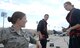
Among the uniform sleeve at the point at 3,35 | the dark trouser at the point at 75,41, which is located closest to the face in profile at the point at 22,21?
the uniform sleeve at the point at 3,35

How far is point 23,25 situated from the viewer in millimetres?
5457

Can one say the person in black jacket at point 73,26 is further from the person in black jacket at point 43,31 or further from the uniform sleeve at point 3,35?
the person in black jacket at point 43,31

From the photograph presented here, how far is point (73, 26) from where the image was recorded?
748cm

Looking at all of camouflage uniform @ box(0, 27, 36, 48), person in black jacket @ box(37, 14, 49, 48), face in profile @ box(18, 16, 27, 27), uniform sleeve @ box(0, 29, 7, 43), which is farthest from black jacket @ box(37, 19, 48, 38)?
uniform sleeve @ box(0, 29, 7, 43)

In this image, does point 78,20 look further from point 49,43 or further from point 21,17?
point 49,43

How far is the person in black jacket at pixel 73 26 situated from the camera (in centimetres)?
745

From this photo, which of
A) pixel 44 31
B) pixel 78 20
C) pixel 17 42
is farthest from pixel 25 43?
pixel 44 31

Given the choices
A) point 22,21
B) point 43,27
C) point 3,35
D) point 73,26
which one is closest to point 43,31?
point 43,27

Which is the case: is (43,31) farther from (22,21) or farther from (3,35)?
(3,35)

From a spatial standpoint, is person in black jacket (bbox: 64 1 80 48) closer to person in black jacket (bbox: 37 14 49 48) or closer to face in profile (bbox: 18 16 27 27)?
face in profile (bbox: 18 16 27 27)

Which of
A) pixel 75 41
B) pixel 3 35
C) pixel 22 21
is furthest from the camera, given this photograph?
pixel 75 41

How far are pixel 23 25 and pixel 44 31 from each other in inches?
194

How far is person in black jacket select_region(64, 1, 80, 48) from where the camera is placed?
7.45 m

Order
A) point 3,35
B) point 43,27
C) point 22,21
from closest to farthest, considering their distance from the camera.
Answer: point 3,35 < point 22,21 < point 43,27
